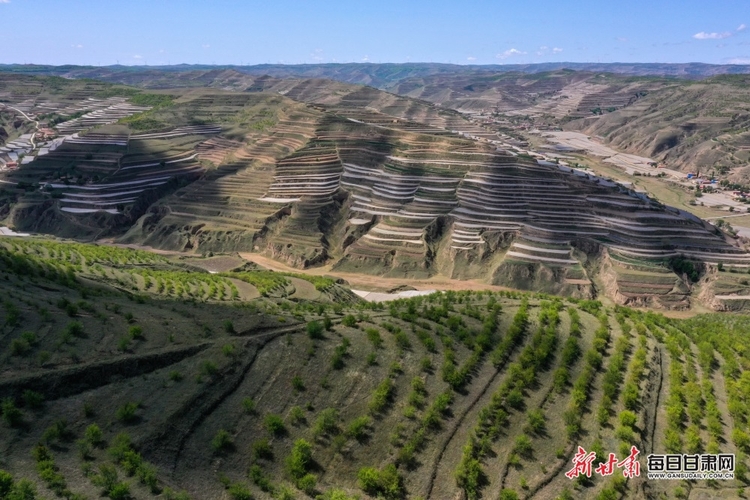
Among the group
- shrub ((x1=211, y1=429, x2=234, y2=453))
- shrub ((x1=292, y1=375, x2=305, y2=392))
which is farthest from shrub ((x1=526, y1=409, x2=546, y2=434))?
shrub ((x1=211, y1=429, x2=234, y2=453))

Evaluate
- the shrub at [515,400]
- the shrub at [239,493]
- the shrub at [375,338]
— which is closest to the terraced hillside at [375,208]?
the shrub at [375,338]

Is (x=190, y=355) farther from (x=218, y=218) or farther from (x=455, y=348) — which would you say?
(x=218, y=218)

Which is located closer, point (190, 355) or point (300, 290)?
point (190, 355)

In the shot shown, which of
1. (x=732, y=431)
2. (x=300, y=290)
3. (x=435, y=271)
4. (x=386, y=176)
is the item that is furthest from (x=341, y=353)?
(x=386, y=176)

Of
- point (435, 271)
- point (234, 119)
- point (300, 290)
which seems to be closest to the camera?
point (300, 290)

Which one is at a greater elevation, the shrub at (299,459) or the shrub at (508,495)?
the shrub at (299,459)

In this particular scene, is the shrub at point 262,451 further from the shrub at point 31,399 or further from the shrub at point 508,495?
the shrub at point 508,495
